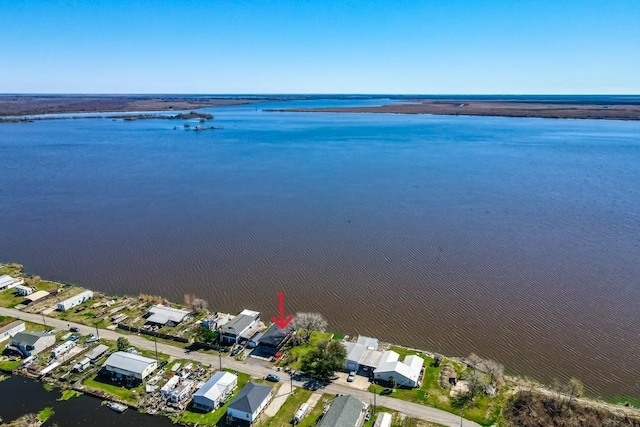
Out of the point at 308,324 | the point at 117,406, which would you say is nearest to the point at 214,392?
the point at 117,406

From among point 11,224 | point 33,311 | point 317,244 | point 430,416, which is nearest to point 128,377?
A: point 33,311

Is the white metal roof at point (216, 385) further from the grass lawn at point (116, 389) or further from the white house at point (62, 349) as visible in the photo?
the white house at point (62, 349)

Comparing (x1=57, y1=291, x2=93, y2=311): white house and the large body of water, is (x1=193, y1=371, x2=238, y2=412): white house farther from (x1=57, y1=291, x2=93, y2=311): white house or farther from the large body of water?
(x1=57, y1=291, x2=93, y2=311): white house

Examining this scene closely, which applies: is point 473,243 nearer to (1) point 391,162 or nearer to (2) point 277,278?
(2) point 277,278

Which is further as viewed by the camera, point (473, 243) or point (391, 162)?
point (391, 162)

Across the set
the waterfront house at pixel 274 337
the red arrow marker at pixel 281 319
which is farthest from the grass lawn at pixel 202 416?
the red arrow marker at pixel 281 319
